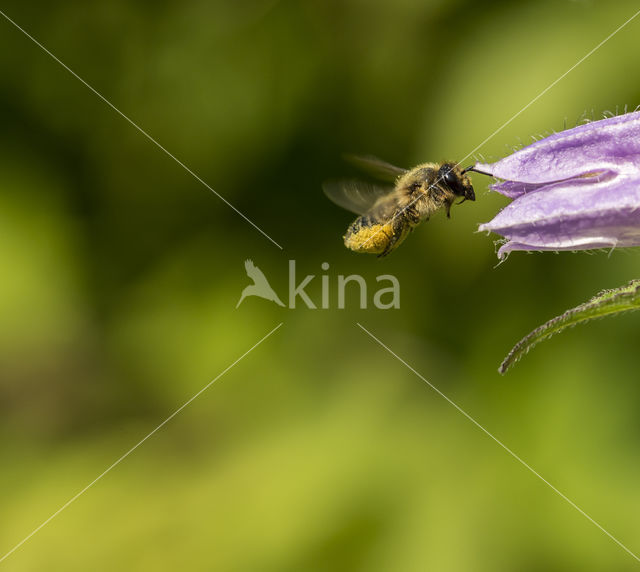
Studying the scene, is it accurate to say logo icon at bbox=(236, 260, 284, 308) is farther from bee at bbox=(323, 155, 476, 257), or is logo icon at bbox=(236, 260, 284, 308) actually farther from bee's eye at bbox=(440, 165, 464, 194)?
bee's eye at bbox=(440, 165, 464, 194)

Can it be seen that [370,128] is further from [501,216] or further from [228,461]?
[501,216]

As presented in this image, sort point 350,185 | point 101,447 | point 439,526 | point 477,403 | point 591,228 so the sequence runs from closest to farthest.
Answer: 1. point 591,228
2. point 350,185
3. point 439,526
4. point 477,403
5. point 101,447

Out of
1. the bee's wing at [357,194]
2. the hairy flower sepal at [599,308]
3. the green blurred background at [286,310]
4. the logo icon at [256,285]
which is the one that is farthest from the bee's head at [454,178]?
the logo icon at [256,285]

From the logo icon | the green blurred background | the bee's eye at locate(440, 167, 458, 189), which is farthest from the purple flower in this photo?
the logo icon

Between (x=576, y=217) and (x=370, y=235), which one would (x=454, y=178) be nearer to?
(x=370, y=235)

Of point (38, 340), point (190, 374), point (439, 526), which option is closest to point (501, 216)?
point (439, 526)

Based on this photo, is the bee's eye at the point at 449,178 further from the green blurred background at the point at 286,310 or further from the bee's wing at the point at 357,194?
the green blurred background at the point at 286,310
